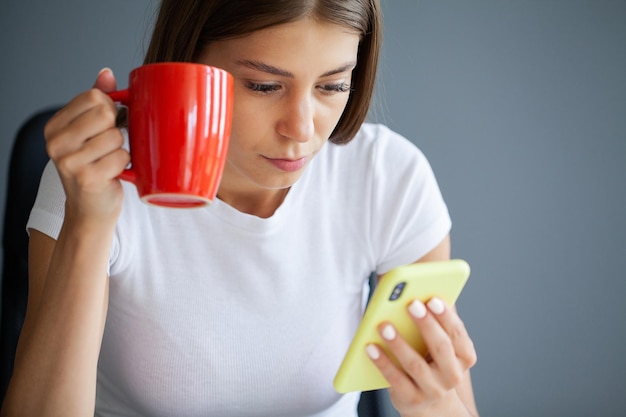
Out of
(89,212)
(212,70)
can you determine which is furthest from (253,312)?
(212,70)

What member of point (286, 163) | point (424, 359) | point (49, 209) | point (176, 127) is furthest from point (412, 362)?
point (49, 209)

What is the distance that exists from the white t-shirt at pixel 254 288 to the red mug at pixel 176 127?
357mm

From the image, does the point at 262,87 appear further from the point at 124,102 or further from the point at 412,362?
the point at 412,362

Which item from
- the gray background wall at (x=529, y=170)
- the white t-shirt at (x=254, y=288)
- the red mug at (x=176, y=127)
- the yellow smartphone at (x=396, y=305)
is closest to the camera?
the red mug at (x=176, y=127)

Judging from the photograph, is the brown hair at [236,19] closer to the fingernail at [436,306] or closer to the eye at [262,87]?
the eye at [262,87]

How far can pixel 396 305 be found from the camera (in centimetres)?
86

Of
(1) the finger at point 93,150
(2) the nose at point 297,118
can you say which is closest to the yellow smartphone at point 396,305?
(2) the nose at point 297,118

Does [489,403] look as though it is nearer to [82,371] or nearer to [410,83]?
[410,83]

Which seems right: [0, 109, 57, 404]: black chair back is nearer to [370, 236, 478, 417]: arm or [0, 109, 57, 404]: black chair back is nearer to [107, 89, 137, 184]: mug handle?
[107, 89, 137, 184]: mug handle

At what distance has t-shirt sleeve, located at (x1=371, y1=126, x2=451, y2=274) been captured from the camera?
1.20 metres

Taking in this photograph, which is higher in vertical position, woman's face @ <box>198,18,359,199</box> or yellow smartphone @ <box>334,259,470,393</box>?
woman's face @ <box>198,18,359,199</box>

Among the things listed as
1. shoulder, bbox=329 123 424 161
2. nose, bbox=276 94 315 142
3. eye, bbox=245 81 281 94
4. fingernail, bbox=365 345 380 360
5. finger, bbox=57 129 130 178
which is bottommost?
fingernail, bbox=365 345 380 360

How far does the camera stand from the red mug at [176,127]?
0.68 meters

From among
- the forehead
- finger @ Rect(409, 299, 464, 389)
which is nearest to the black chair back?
the forehead
